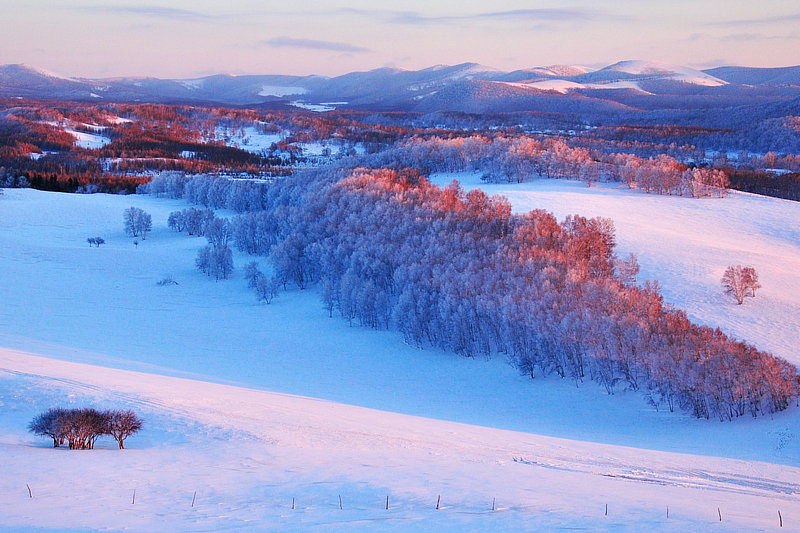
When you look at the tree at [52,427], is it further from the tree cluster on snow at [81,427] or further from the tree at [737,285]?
the tree at [737,285]

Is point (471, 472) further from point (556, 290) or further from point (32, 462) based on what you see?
point (556, 290)

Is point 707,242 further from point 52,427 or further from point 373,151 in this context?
point 373,151

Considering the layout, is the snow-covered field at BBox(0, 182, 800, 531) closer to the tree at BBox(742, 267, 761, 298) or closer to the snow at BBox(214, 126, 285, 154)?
the tree at BBox(742, 267, 761, 298)

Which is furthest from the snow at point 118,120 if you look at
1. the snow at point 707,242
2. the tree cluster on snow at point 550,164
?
the snow at point 707,242

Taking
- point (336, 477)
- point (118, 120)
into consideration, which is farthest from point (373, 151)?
point (336, 477)

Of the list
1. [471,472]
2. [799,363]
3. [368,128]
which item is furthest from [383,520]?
[368,128]

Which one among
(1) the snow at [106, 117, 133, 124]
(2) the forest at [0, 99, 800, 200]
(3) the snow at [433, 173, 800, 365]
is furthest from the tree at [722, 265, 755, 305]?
(1) the snow at [106, 117, 133, 124]

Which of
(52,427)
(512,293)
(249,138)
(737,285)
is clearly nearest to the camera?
(52,427)
